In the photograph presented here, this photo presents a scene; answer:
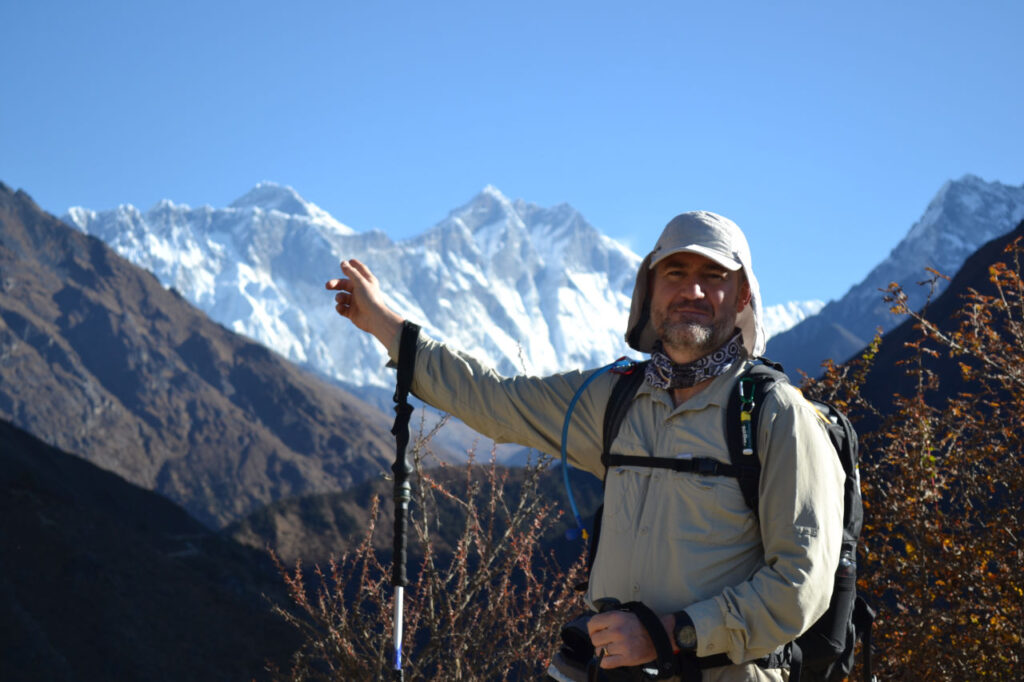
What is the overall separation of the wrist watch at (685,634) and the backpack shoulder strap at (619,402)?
534mm

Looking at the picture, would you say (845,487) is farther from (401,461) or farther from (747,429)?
(401,461)

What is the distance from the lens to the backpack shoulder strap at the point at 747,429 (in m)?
2.47

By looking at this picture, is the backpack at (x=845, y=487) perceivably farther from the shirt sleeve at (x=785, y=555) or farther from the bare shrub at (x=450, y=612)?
the bare shrub at (x=450, y=612)

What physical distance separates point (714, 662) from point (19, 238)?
567 feet

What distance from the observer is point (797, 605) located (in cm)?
236

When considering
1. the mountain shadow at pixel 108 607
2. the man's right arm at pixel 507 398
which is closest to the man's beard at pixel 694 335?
the man's right arm at pixel 507 398

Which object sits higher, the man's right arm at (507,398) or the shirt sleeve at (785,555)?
the man's right arm at (507,398)

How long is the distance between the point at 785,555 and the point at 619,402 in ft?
2.15

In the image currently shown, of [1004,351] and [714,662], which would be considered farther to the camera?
[1004,351]

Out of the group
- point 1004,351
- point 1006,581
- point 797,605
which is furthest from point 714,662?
point 1004,351

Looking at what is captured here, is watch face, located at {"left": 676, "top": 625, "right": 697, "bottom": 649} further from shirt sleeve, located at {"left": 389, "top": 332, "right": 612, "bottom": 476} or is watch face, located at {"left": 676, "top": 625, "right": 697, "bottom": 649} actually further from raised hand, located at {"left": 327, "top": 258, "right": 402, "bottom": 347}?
raised hand, located at {"left": 327, "top": 258, "right": 402, "bottom": 347}

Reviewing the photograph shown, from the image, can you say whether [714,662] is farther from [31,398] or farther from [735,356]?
[31,398]

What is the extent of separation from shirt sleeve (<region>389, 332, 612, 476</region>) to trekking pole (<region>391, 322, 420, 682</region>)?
32 mm

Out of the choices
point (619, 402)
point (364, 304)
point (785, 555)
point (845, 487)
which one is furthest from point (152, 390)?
point (785, 555)
